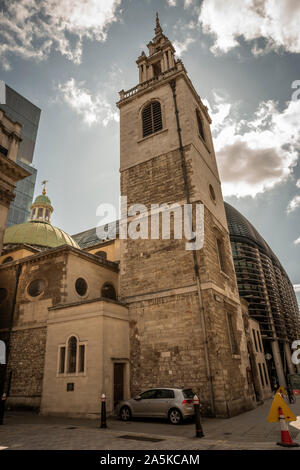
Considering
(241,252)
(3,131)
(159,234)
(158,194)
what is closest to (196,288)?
(159,234)

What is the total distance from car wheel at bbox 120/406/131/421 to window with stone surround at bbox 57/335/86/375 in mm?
2688

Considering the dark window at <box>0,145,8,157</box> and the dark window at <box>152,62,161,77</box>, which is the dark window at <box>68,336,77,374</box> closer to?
the dark window at <box>0,145,8,157</box>

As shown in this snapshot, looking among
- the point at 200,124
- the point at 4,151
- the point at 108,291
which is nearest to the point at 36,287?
the point at 108,291

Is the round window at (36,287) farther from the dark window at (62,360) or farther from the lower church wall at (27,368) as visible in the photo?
the dark window at (62,360)

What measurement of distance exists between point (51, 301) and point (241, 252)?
50.2 meters

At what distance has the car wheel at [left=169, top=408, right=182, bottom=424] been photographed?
10.8m

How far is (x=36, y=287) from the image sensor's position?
19.0m

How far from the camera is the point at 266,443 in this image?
7199 mm

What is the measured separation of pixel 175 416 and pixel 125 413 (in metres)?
2.50

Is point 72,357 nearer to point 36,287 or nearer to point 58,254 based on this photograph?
point 36,287

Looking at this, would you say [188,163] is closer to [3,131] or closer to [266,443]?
[3,131]

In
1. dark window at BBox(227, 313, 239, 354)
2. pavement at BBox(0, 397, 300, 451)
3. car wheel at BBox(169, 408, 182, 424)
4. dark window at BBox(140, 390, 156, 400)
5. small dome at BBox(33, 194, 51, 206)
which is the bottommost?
pavement at BBox(0, 397, 300, 451)

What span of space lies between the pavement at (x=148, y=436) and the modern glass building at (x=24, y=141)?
104958 mm

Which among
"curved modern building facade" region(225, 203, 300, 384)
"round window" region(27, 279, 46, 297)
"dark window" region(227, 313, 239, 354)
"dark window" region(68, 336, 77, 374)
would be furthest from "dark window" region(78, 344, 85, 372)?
"curved modern building facade" region(225, 203, 300, 384)
